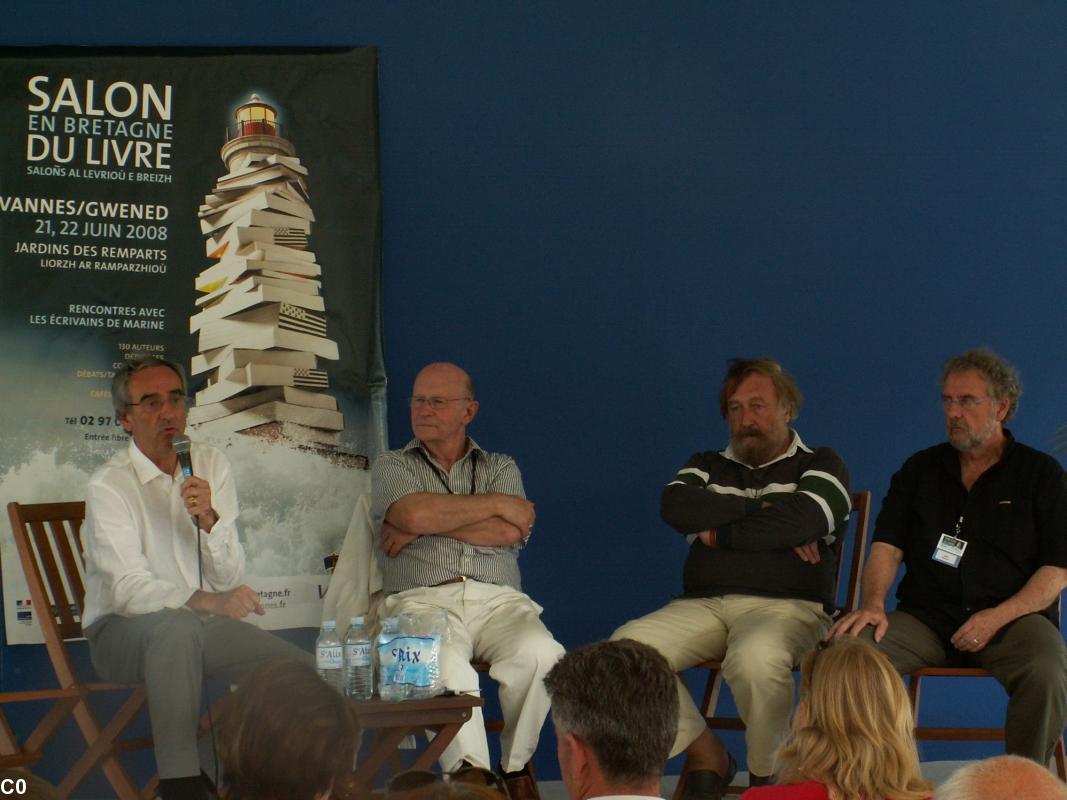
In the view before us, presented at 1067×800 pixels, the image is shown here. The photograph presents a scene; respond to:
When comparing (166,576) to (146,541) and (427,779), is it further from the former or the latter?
(427,779)

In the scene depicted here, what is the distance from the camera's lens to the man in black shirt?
3596 mm

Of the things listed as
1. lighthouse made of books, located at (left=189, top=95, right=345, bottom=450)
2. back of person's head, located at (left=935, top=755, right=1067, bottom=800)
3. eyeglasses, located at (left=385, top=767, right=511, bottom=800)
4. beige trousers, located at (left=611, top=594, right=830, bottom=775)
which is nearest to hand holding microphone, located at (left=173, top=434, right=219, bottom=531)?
lighthouse made of books, located at (left=189, top=95, right=345, bottom=450)

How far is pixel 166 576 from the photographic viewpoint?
3.76 metres

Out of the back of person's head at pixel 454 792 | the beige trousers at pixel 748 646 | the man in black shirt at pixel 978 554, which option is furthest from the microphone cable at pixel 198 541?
the back of person's head at pixel 454 792

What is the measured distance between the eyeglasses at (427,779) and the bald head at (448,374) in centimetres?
138

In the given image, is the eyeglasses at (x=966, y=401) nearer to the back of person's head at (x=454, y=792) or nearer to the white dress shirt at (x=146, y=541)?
the white dress shirt at (x=146, y=541)

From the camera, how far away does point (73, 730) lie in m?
4.32

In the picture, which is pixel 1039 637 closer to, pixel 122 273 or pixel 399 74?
pixel 399 74

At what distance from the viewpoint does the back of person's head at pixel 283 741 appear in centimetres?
151

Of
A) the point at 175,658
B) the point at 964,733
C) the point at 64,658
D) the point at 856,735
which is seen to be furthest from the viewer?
the point at 964,733

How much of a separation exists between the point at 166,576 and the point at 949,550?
2.41 m

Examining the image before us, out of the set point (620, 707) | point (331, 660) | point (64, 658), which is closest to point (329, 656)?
point (331, 660)

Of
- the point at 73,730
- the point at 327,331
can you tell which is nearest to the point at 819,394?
the point at 327,331

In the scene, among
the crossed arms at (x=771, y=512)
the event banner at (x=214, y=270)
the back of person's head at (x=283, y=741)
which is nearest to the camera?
the back of person's head at (x=283, y=741)
